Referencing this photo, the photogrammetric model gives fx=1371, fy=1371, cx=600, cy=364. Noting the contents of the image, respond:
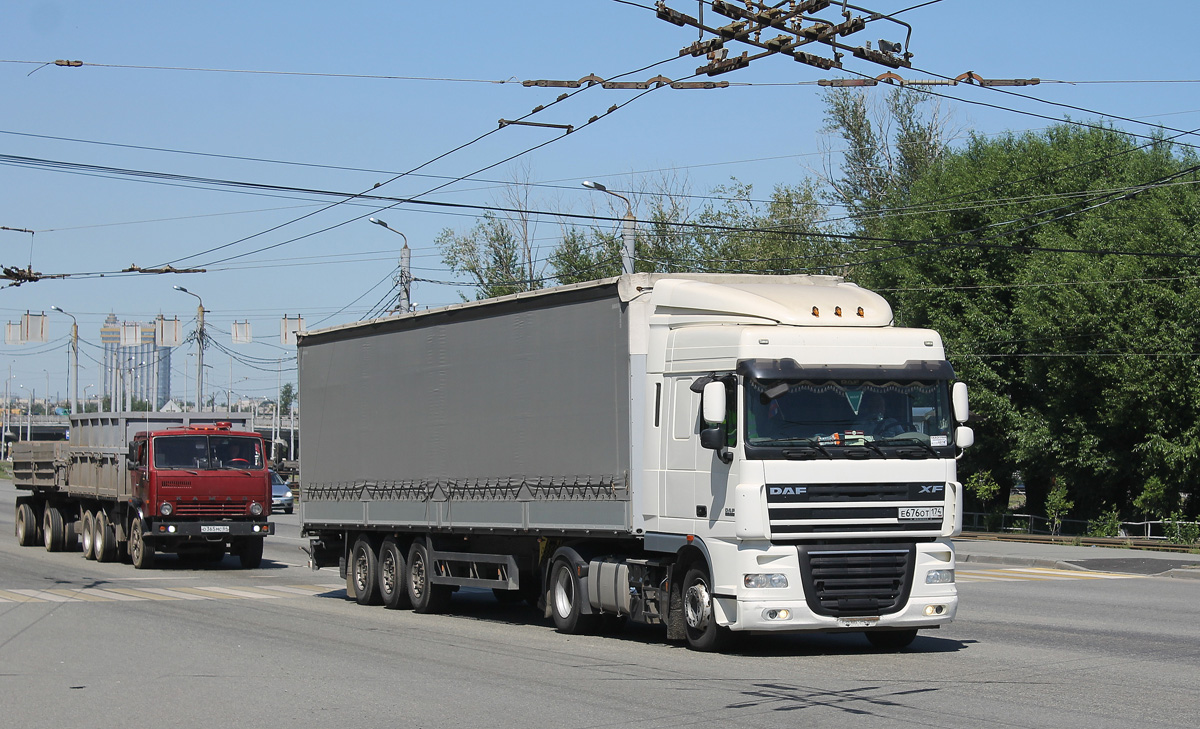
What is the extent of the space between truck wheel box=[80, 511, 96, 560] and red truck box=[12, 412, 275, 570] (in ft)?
0.07

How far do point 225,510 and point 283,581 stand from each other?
2969mm

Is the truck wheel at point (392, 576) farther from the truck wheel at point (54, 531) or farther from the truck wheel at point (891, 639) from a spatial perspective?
the truck wheel at point (54, 531)

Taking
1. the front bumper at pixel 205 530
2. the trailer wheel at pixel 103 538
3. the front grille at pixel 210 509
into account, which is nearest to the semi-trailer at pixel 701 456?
the front bumper at pixel 205 530

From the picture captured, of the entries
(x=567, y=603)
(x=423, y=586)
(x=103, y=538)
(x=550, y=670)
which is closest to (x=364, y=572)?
(x=423, y=586)

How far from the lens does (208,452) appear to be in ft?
87.9

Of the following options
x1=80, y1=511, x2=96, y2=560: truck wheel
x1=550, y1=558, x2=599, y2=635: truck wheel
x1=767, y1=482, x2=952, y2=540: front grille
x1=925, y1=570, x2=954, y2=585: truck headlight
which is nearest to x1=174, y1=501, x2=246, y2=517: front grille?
x1=80, y1=511, x2=96, y2=560: truck wheel

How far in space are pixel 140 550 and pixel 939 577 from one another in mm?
18325

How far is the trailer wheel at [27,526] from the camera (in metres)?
34.1

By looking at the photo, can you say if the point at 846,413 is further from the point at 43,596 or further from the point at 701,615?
the point at 43,596

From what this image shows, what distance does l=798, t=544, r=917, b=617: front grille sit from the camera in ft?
41.2

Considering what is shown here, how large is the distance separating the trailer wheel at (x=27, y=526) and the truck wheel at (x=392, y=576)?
1845cm

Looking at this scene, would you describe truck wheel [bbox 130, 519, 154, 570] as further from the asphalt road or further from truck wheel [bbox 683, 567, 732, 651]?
truck wheel [bbox 683, 567, 732, 651]

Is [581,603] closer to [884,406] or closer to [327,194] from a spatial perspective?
[884,406]

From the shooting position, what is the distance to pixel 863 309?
13.7 m
